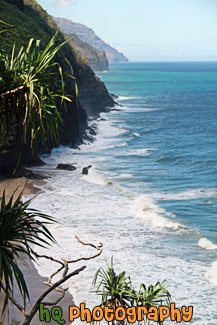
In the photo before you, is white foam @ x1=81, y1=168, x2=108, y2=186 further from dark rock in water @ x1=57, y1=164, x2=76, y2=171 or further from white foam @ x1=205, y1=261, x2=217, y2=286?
white foam @ x1=205, y1=261, x2=217, y2=286

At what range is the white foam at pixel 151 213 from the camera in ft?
82.6

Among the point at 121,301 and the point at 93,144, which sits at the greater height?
the point at 121,301

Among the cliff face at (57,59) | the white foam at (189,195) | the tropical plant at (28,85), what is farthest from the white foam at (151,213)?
the tropical plant at (28,85)

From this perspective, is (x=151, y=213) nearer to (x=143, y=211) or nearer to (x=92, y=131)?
(x=143, y=211)

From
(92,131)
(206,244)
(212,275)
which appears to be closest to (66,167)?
(206,244)

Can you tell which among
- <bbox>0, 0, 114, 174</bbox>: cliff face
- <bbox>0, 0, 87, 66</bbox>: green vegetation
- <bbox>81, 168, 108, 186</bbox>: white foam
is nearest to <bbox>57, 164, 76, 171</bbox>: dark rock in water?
<bbox>81, 168, 108, 186</bbox>: white foam

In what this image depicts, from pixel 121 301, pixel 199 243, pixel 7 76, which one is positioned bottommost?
pixel 199 243

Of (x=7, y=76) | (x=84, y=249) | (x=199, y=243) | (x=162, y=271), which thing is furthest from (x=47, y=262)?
(x=7, y=76)

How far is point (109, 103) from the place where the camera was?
3494 inches

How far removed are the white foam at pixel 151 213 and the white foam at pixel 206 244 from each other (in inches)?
89.2

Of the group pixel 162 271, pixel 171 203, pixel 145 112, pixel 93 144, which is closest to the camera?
pixel 162 271

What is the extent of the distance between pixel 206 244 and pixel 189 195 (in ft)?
31.8

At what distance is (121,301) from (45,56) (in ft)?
15.2

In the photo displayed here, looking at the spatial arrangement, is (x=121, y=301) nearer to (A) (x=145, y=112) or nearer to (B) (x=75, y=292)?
(B) (x=75, y=292)
